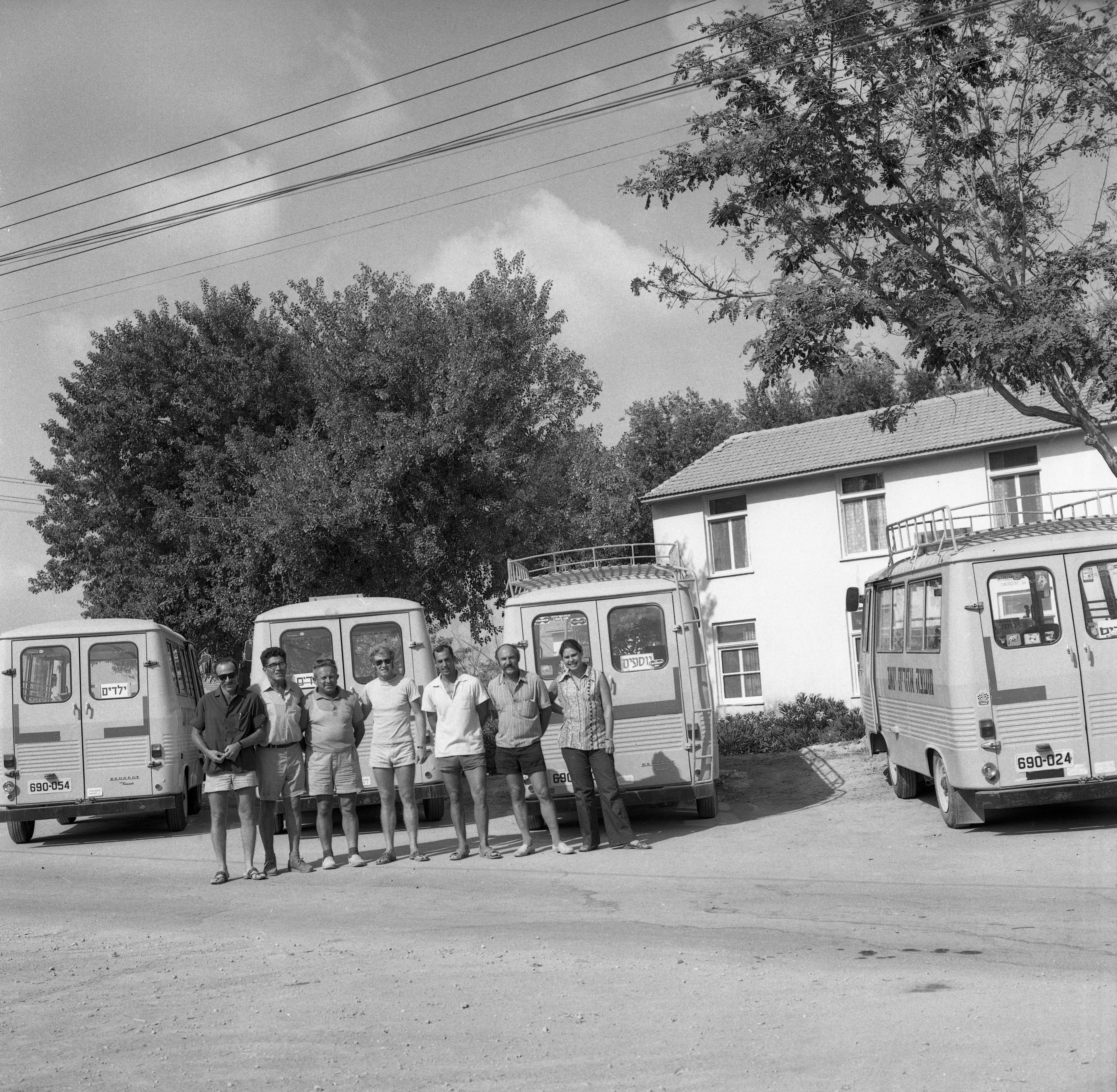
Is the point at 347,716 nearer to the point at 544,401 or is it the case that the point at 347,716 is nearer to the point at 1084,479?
the point at 544,401

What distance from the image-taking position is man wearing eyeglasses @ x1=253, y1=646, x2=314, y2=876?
36.7 feet

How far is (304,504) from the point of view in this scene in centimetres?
2111

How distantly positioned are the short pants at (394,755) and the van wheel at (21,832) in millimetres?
5678

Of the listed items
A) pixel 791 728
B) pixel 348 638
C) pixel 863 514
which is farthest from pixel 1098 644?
pixel 863 514

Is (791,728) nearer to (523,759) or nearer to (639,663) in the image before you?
(639,663)

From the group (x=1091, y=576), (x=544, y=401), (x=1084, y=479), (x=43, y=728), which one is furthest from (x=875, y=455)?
(x=43, y=728)

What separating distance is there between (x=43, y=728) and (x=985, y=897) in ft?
34.8

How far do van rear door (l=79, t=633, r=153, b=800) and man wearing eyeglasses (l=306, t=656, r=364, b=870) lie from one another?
4.15 meters

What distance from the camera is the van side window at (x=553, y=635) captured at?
13688mm

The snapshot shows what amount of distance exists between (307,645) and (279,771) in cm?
378

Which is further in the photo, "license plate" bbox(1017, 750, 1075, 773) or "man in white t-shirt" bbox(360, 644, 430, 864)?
"man in white t-shirt" bbox(360, 644, 430, 864)

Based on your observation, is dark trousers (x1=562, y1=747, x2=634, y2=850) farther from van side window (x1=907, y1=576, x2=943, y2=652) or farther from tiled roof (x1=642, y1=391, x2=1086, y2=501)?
tiled roof (x1=642, y1=391, x2=1086, y2=501)

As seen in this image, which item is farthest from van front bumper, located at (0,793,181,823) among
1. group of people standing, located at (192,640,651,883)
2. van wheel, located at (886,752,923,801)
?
van wheel, located at (886,752,923,801)

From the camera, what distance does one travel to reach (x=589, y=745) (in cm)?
1191
